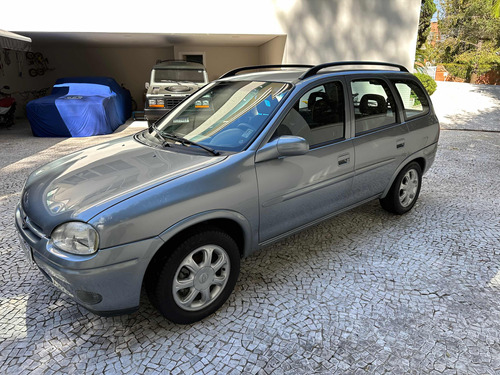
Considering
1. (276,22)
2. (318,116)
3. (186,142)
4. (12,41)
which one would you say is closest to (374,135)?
(318,116)

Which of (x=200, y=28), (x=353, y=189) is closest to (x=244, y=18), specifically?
(x=200, y=28)

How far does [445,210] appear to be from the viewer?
4438 millimetres

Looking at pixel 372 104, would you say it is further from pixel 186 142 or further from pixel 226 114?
pixel 186 142

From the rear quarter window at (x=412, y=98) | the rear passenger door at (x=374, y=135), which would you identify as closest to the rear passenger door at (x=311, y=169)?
the rear passenger door at (x=374, y=135)

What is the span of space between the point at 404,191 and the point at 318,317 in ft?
7.30

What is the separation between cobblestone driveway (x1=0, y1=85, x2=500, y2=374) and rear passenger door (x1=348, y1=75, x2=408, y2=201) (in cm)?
61

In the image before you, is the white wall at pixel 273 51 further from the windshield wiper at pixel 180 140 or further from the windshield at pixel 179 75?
the windshield wiper at pixel 180 140

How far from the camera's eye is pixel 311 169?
9.64 ft

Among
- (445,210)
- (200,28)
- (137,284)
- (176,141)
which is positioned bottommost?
(445,210)

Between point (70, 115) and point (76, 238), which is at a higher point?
point (76, 238)

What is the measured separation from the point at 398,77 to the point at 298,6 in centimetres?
810

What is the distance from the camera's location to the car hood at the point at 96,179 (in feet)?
7.07

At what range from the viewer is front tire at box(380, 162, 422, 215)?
157 inches

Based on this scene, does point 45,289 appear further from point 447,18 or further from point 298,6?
point 447,18
